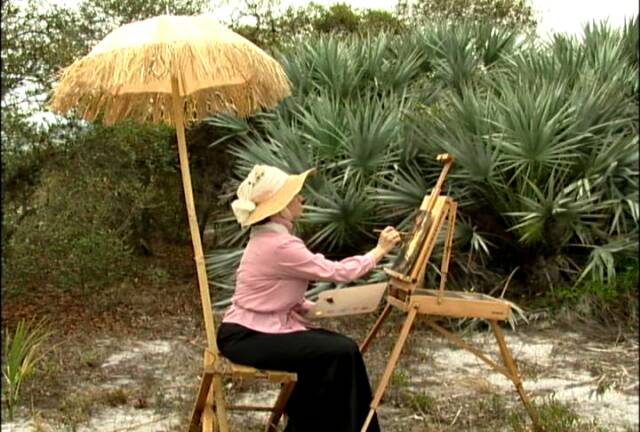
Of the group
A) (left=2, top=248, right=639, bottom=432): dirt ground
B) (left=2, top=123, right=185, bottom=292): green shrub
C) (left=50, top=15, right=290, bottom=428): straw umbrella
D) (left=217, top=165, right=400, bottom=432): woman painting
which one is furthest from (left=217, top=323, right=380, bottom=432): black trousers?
(left=2, top=123, right=185, bottom=292): green shrub

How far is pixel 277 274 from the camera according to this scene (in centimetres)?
427

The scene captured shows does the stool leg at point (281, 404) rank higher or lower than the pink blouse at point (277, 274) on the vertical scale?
lower

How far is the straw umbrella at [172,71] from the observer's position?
4.12 meters

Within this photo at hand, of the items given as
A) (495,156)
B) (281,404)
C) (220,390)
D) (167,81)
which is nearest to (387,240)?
(281,404)

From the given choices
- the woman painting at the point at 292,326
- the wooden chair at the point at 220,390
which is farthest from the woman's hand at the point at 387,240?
the wooden chair at the point at 220,390

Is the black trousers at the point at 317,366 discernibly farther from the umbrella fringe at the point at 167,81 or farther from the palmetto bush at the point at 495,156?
the palmetto bush at the point at 495,156

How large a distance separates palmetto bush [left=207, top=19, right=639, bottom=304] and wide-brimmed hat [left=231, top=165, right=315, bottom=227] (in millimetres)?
3619

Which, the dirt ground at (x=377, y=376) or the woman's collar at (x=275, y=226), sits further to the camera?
the dirt ground at (x=377, y=376)

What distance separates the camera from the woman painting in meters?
4.21

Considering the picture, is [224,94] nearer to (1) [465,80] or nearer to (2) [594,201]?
(2) [594,201]

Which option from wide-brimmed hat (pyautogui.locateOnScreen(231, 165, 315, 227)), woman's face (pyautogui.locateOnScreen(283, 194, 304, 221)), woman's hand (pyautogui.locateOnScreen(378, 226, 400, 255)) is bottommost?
woman's hand (pyautogui.locateOnScreen(378, 226, 400, 255))

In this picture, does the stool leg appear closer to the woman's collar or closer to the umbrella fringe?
the woman's collar

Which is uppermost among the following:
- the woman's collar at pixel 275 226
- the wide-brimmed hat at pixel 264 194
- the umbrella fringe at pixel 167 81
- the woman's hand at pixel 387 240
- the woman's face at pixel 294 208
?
the umbrella fringe at pixel 167 81

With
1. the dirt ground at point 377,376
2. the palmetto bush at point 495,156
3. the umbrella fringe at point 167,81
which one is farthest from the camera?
the palmetto bush at point 495,156
